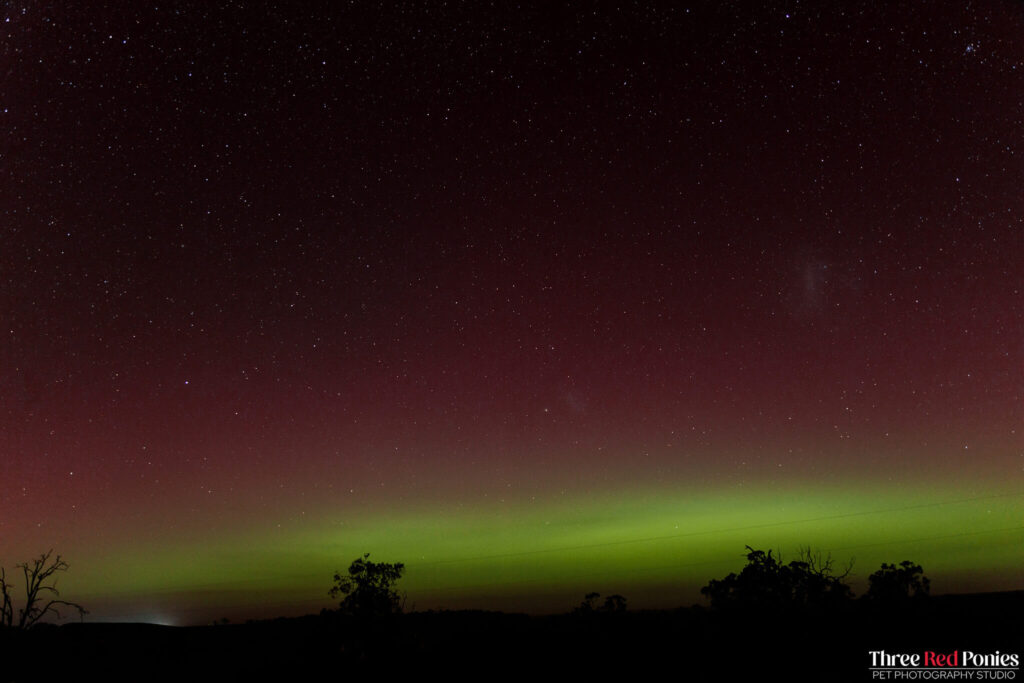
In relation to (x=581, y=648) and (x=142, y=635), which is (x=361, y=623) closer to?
(x=581, y=648)

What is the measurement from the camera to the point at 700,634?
1017 inches

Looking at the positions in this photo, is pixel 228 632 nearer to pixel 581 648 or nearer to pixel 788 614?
pixel 581 648

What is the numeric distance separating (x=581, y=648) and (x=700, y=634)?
171 inches

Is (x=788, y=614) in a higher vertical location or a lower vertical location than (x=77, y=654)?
higher

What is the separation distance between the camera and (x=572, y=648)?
24344mm

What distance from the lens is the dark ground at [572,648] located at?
845 inches

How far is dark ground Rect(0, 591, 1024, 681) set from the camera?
21453 millimetres

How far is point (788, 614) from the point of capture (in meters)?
27.7

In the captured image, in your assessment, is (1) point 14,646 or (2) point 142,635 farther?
(2) point 142,635

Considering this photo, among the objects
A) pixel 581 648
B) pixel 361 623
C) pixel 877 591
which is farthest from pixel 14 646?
pixel 877 591

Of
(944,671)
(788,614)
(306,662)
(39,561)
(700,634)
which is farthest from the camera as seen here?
(39,561)

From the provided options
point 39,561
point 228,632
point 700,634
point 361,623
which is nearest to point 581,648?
point 700,634

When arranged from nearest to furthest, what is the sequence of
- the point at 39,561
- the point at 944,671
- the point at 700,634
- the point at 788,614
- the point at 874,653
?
the point at 944,671, the point at 874,653, the point at 700,634, the point at 788,614, the point at 39,561

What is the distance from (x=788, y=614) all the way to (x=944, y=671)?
30.3 ft
